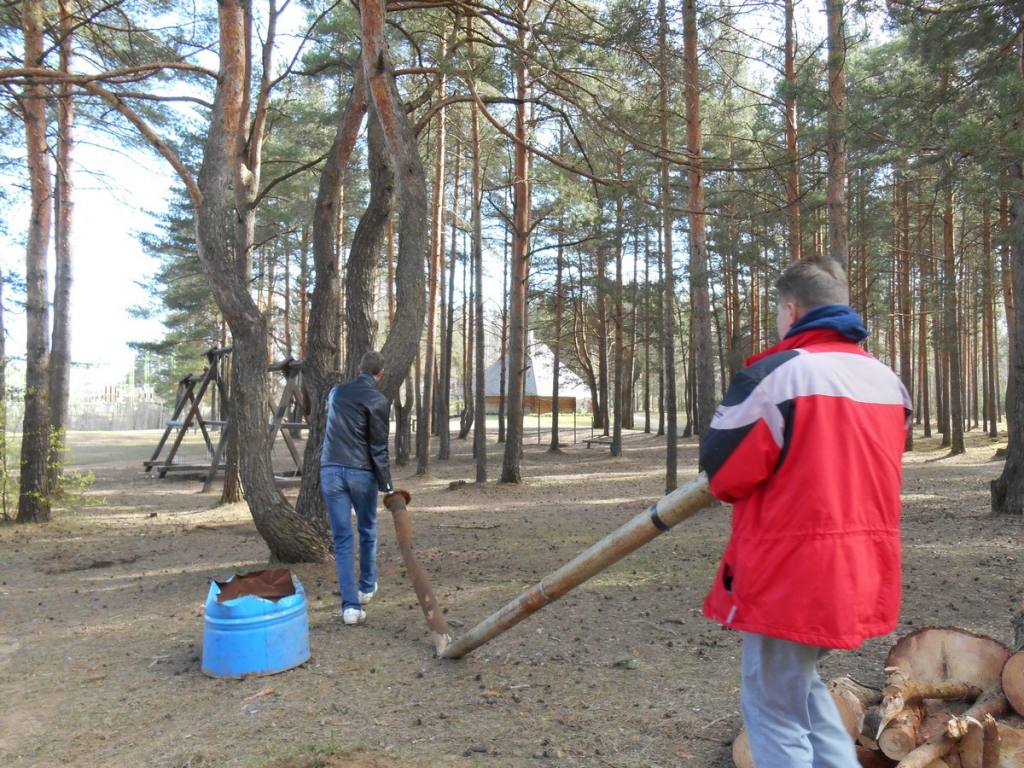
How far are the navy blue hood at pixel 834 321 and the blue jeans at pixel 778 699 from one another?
36.4 inches

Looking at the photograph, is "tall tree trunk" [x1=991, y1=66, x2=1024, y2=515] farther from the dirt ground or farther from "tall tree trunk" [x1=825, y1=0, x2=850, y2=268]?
"tall tree trunk" [x1=825, y1=0, x2=850, y2=268]

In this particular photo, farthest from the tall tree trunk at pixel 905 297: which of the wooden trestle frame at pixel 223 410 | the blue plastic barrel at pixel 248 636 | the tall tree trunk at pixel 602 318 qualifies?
the blue plastic barrel at pixel 248 636

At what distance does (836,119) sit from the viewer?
8.49 meters

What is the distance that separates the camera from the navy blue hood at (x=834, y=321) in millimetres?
2189

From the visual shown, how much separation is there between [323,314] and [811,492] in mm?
6668

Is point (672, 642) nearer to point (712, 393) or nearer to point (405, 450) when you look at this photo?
point (712, 393)

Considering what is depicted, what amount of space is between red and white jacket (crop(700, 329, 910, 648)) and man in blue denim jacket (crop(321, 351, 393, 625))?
366 cm

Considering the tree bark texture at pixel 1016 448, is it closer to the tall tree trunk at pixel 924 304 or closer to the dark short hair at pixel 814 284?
the dark short hair at pixel 814 284

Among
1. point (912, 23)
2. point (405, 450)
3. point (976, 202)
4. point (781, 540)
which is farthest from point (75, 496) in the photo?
point (976, 202)

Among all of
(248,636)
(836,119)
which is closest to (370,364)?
(248,636)

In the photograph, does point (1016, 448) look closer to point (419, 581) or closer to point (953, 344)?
point (419, 581)

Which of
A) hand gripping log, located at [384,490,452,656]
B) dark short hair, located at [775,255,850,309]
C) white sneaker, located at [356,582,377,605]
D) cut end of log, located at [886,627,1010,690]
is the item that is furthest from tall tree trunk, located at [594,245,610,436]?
dark short hair, located at [775,255,850,309]

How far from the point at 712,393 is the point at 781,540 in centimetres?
975

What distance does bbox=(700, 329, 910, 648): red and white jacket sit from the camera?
6.61 feet
